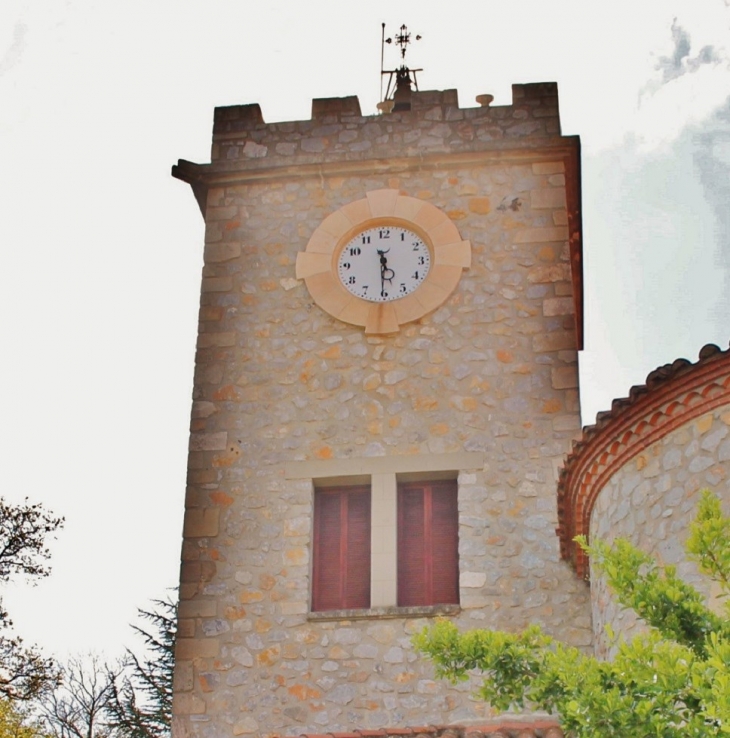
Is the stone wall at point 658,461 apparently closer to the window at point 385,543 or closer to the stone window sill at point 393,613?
the stone window sill at point 393,613

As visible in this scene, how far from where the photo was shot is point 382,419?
46.6 ft

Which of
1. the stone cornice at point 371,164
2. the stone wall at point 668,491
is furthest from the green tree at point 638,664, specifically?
the stone cornice at point 371,164

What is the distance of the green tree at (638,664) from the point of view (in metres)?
6.28

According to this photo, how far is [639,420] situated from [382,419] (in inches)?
167

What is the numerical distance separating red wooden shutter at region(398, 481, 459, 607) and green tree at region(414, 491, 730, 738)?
19.7 ft

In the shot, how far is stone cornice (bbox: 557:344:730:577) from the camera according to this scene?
32.3 ft

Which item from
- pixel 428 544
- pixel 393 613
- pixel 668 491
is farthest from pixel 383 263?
pixel 668 491

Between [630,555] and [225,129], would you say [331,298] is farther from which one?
[630,555]

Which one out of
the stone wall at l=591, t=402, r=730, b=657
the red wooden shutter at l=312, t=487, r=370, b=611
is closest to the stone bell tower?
the red wooden shutter at l=312, t=487, r=370, b=611

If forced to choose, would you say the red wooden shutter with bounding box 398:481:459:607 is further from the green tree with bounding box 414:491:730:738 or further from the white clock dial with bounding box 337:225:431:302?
the green tree with bounding box 414:491:730:738

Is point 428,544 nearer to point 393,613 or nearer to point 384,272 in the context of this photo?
point 393,613

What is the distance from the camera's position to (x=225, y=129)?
16.4m

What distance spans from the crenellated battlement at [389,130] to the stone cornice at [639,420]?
18.4 ft

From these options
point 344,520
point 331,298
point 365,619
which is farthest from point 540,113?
point 365,619
